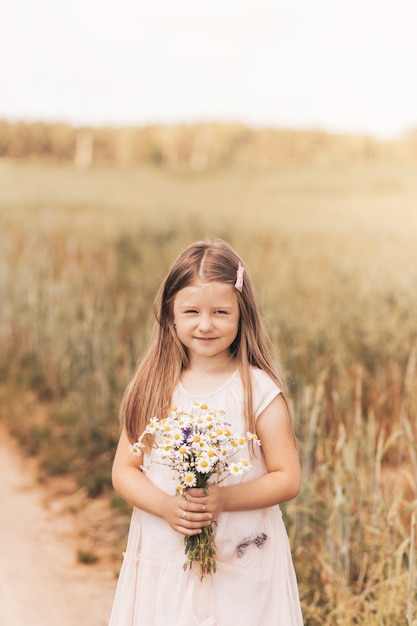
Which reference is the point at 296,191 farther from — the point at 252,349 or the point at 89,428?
the point at 252,349

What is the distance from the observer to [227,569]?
220cm

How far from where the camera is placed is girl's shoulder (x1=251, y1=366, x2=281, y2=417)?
2.22m

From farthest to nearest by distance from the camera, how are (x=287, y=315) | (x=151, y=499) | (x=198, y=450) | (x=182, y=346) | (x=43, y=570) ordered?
(x=287, y=315) → (x=43, y=570) → (x=182, y=346) → (x=151, y=499) → (x=198, y=450)

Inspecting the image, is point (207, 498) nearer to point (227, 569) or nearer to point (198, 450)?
point (198, 450)

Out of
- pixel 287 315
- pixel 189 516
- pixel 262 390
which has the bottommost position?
pixel 189 516

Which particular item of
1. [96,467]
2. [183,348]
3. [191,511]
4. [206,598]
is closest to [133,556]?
[206,598]

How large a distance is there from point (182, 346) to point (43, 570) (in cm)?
208

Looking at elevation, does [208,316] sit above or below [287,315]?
below

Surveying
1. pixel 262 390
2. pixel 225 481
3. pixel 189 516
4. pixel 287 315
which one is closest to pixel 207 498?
pixel 189 516

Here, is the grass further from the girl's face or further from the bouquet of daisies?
the girl's face

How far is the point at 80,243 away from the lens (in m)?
7.87

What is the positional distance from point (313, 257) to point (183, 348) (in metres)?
4.34

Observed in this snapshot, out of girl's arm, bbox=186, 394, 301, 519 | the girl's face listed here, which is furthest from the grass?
the girl's face

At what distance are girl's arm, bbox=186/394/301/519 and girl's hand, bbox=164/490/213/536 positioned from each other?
6 centimetres
